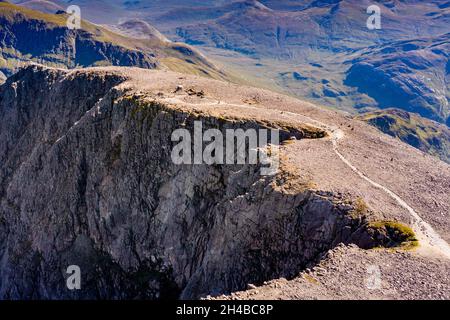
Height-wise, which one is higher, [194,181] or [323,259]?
[194,181]

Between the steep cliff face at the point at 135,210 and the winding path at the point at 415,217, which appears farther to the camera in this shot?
the steep cliff face at the point at 135,210

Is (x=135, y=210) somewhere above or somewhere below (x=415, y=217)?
above

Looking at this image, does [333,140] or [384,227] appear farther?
[333,140]

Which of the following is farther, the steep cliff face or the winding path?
the steep cliff face

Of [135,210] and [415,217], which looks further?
[135,210]

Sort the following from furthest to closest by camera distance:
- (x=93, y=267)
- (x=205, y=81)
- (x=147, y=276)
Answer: (x=205, y=81) < (x=93, y=267) < (x=147, y=276)

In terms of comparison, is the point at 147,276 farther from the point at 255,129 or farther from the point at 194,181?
the point at 255,129
